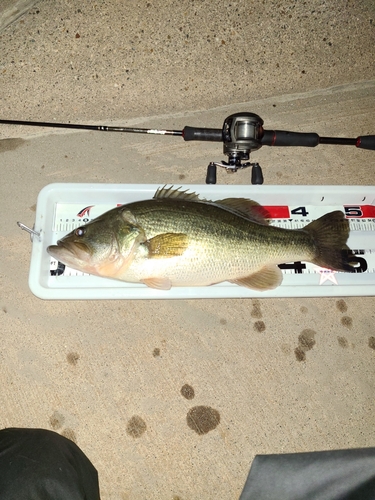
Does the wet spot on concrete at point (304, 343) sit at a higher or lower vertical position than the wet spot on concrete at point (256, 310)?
lower

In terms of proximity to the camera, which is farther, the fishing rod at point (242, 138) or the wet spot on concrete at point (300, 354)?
the wet spot on concrete at point (300, 354)

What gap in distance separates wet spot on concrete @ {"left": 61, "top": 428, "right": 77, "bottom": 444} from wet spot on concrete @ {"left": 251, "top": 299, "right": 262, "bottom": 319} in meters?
1.19

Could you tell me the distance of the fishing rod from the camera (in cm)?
202

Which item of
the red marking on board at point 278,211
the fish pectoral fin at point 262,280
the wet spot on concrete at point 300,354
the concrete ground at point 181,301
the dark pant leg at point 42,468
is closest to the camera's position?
the dark pant leg at point 42,468

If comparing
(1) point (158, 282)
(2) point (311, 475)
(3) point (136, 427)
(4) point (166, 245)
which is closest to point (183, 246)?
(4) point (166, 245)

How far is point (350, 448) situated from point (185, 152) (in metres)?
2.02

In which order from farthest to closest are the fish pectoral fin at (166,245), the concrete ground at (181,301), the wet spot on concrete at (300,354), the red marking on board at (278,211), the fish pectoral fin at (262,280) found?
1. the red marking on board at (278,211)
2. the wet spot on concrete at (300,354)
3. the concrete ground at (181,301)
4. the fish pectoral fin at (262,280)
5. the fish pectoral fin at (166,245)

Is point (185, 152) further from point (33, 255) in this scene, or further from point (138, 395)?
point (138, 395)

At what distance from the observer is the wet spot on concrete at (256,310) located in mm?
2281

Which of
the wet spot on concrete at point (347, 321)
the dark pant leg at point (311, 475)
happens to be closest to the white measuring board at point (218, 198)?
the wet spot on concrete at point (347, 321)

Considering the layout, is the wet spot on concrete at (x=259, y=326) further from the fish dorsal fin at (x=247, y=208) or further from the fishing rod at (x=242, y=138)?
the fishing rod at (x=242, y=138)

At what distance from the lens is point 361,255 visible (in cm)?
235

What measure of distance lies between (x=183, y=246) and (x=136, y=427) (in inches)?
41.4

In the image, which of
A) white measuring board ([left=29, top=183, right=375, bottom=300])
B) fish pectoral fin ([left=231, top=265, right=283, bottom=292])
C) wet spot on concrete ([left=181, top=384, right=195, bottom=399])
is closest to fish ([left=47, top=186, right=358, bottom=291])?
fish pectoral fin ([left=231, top=265, right=283, bottom=292])
